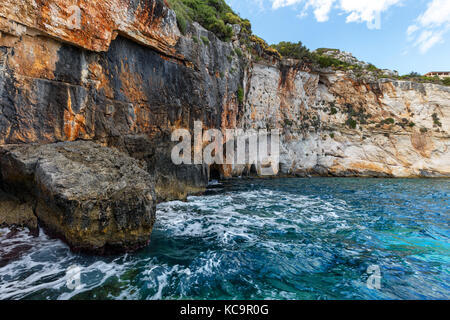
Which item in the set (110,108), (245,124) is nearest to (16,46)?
(110,108)

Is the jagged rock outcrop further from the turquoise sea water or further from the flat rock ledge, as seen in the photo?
the turquoise sea water

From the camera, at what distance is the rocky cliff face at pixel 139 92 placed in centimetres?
635

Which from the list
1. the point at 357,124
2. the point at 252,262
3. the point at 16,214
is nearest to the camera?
the point at 252,262

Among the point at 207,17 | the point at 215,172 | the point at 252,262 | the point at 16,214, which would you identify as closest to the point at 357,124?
the point at 215,172

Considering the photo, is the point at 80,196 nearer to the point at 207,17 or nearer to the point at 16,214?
the point at 16,214

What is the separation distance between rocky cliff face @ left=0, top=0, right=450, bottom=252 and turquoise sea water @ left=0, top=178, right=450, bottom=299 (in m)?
0.79

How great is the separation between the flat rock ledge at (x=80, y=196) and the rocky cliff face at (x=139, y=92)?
0.09 m

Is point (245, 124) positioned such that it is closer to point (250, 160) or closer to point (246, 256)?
point (250, 160)

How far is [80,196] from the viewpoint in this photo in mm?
4812

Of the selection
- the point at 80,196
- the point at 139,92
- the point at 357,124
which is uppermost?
the point at 357,124

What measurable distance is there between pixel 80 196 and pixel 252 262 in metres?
4.29

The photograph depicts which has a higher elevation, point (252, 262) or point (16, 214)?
point (16, 214)

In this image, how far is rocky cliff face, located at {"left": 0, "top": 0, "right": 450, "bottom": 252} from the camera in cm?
635

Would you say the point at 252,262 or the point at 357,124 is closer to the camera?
the point at 252,262
